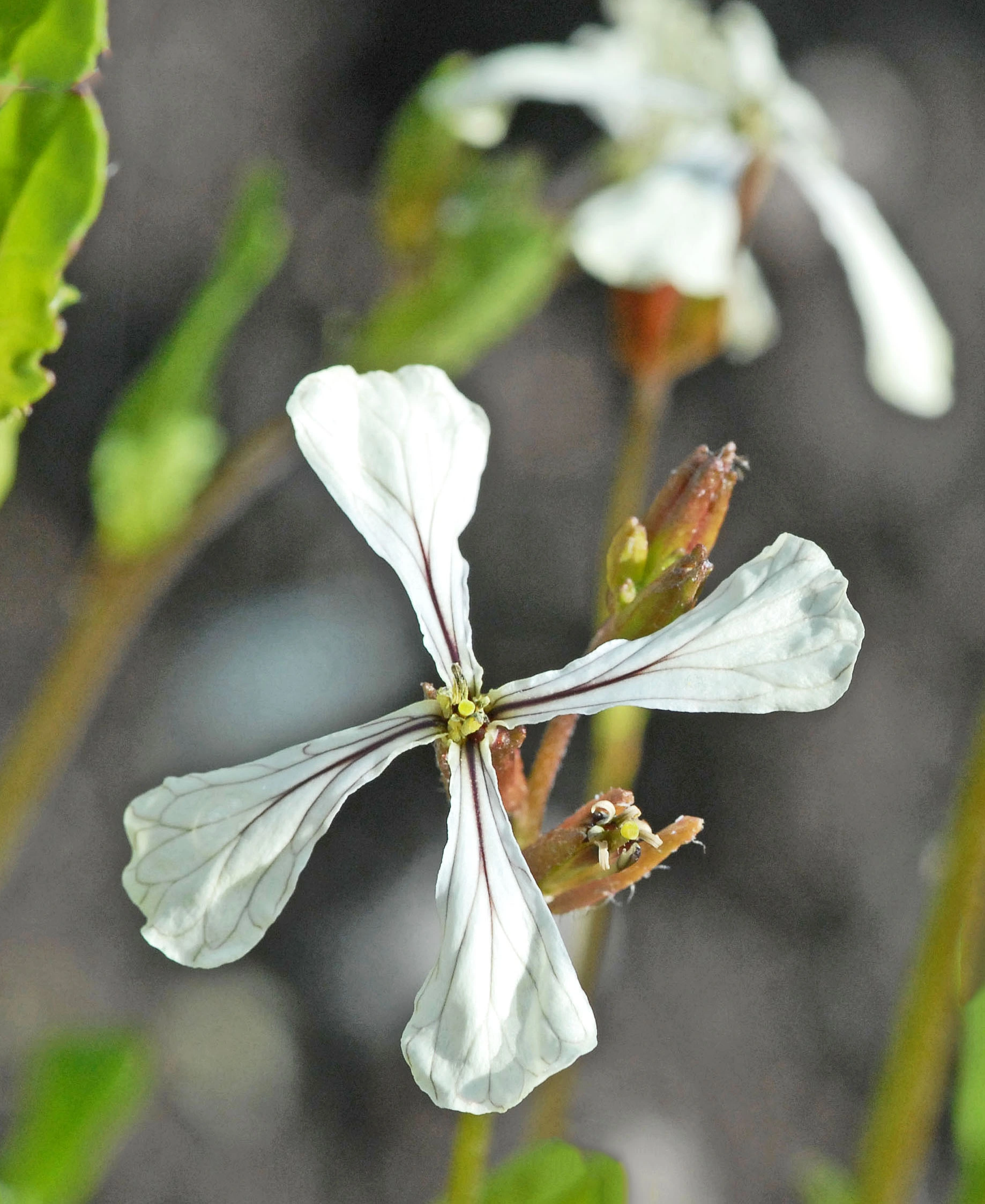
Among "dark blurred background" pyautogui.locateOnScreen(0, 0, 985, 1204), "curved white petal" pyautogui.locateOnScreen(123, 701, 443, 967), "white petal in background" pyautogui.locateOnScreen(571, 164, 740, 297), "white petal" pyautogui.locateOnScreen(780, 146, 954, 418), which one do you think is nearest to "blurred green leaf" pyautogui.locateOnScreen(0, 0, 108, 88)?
"curved white petal" pyautogui.locateOnScreen(123, 701, 443, 967)

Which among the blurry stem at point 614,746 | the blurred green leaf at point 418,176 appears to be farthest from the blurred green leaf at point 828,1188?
the blurred green leaf at point 418,176

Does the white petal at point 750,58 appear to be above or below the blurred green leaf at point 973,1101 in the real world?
above

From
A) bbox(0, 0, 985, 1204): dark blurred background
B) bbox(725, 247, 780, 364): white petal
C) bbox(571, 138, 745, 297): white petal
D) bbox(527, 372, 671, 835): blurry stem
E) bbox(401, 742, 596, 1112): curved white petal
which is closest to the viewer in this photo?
bbox(401, 742, 596, 1112): curved white petal

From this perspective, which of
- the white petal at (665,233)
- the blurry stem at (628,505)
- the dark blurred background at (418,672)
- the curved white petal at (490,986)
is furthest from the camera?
the dark blurred background at (418,672)

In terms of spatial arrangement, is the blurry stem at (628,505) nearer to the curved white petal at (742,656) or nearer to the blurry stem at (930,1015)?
the blurry stem at (930,1015)

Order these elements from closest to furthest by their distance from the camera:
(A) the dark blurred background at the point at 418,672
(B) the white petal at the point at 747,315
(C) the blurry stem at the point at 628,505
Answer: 1. (C) the blurry stem at the point at 628,505
2. (B) the white petal at the point at 747,315
3. (A) the dark blurred background at the point at 418,672

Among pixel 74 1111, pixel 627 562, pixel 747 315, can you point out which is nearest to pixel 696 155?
pixel 747 315

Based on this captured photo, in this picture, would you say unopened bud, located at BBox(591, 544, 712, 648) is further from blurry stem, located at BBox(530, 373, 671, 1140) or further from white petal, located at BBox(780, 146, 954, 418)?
white petal, located at BBox(780, 146, 954, 418)
